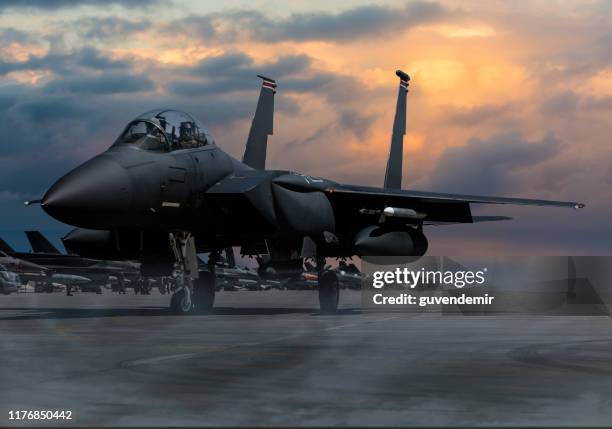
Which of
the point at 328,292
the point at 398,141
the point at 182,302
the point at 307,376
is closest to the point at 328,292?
the point at 328,292

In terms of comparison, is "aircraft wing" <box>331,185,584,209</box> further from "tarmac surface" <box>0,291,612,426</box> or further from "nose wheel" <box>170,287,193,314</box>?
"tarmac surface" <box>0,291,612,426</box>

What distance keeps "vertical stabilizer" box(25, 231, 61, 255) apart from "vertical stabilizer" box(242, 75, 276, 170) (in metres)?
36.9

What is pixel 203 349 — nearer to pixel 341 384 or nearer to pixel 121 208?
pixel 341 384

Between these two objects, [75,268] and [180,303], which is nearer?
[180,303]

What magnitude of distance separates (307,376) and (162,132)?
13.0 m

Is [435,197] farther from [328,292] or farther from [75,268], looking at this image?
[75,268]

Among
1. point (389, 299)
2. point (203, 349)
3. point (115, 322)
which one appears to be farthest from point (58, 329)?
point (389, 299)

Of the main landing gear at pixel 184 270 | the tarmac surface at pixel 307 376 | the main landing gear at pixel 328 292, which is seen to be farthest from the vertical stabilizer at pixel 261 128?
the tarmac surface at pixel 307 376

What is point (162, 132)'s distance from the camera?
72.6 feet

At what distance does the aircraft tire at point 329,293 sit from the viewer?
26.7m

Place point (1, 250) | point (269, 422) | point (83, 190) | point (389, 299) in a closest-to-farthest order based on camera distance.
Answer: point (269, 422) < point (83, 190) < point (389, 299) < point (1, 250)

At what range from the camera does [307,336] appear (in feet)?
53.9

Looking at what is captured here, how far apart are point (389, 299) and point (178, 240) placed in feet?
59.9

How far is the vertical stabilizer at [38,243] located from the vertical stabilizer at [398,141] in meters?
39.2
